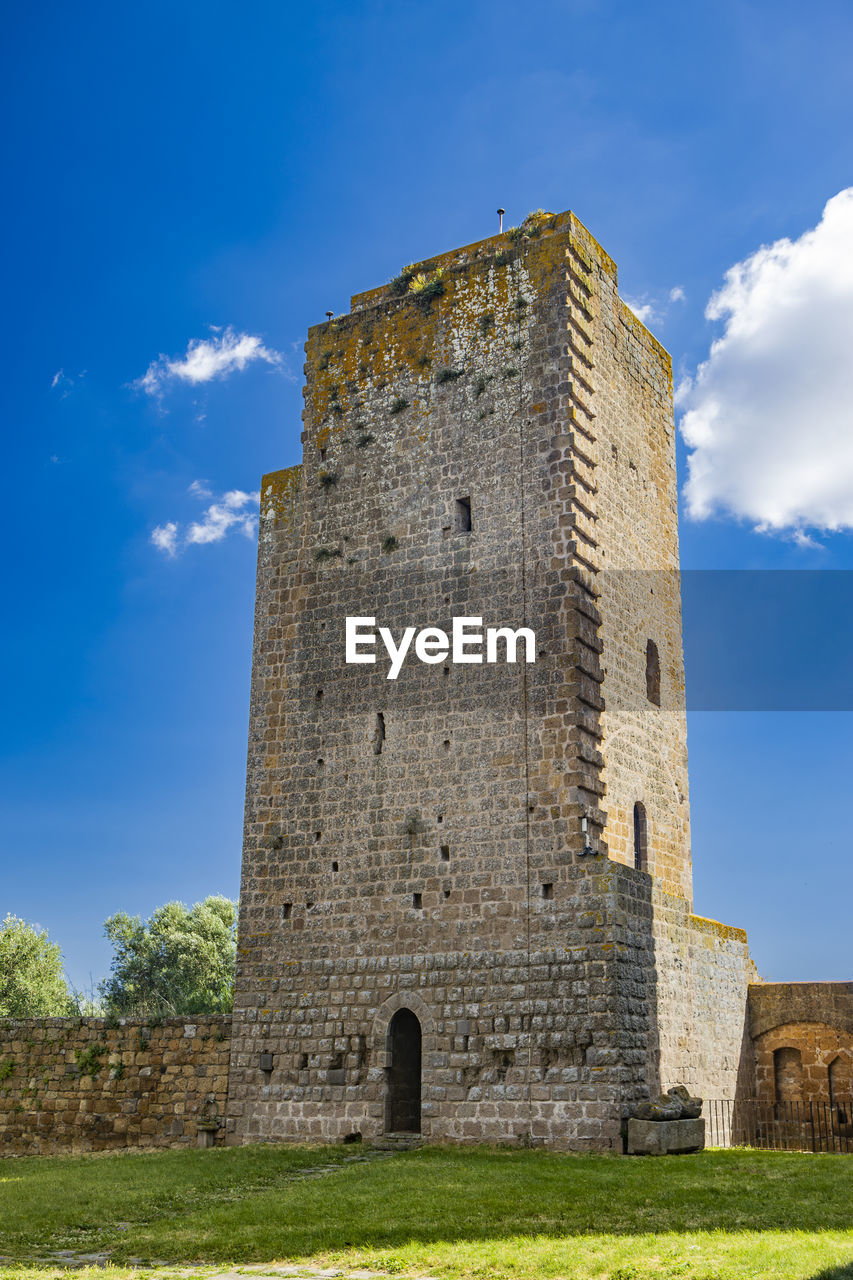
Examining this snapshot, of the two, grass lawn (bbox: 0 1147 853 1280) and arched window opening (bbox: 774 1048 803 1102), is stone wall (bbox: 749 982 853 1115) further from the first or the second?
grass lawn (bbox: 0 1147 853 1280)

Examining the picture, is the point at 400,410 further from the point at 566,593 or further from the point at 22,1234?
the point at 22,1234

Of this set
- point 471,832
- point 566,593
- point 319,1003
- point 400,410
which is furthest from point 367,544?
point 319,1003

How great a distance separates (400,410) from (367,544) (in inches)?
93.2

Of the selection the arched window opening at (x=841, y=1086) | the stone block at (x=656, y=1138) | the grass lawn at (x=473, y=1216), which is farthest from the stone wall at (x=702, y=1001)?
the grass lawn at (x=473, y=1216)

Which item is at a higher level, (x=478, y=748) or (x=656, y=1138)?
(x=478, y=748)

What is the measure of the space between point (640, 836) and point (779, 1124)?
6082 mm

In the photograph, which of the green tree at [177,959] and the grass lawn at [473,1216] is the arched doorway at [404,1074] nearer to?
the grass lawn at [473,1216]

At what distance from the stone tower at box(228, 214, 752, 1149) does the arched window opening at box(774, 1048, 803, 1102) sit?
1242 mm

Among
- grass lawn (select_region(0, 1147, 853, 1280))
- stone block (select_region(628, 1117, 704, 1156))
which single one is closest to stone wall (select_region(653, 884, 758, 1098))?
stone block (select_region(628, 1117, 704, 1156))

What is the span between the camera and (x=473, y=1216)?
10508 millimetres

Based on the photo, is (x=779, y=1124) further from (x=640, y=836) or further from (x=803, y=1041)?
(x=640, y=836)

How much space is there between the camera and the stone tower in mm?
15844

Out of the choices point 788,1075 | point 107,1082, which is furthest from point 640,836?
point 107,1082

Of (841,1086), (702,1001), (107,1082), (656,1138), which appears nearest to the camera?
(656,1138)
